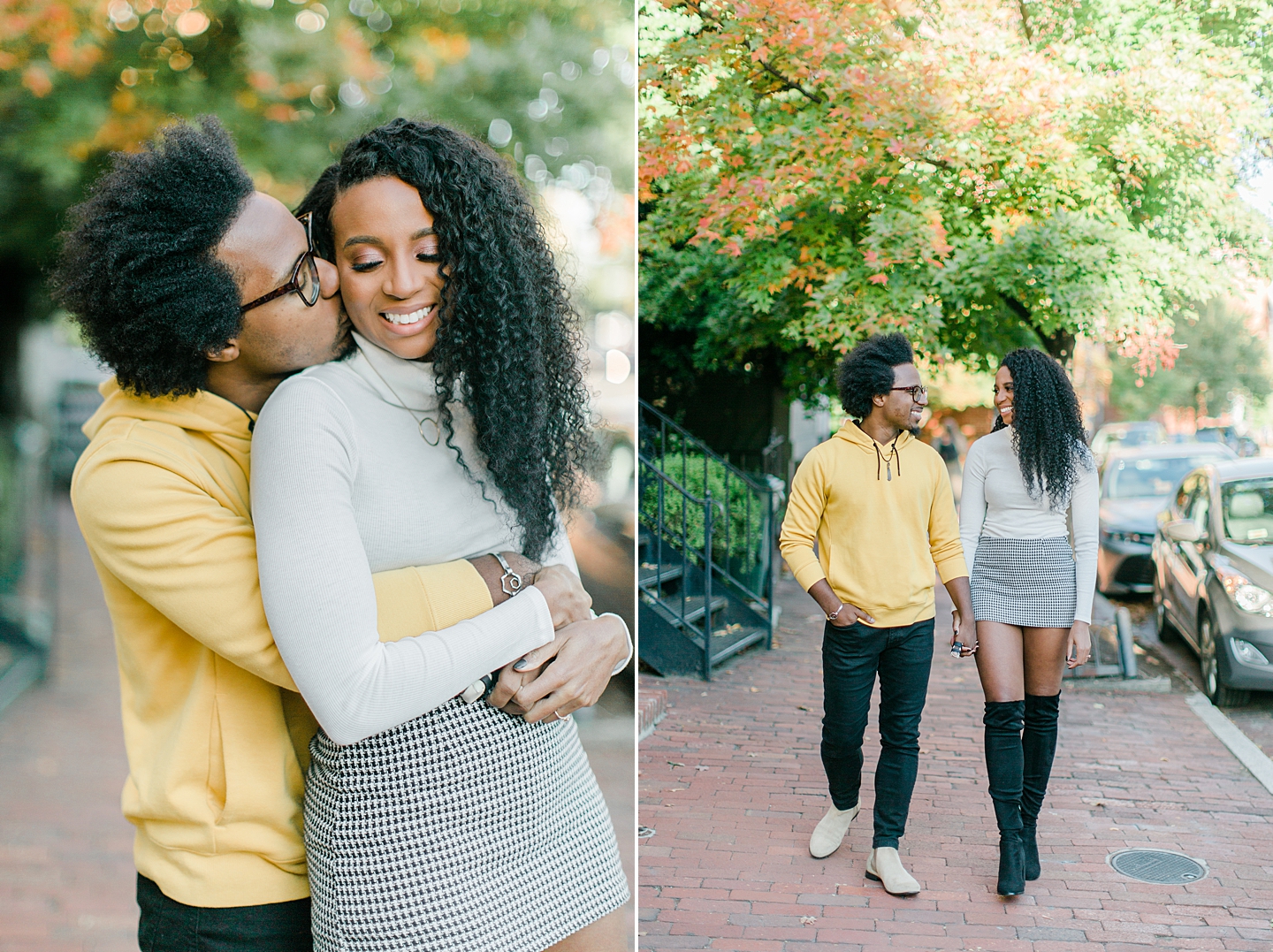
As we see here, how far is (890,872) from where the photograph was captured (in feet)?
9.77

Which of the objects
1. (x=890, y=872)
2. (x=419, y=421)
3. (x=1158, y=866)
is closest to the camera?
(x=419, y=421)

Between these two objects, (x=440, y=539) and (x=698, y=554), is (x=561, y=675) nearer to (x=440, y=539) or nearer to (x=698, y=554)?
(x=440, y=539)

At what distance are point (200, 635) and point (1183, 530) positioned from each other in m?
3.15

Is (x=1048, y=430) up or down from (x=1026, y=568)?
up

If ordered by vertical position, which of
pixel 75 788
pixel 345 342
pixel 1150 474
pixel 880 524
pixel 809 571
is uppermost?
pixel 345 342

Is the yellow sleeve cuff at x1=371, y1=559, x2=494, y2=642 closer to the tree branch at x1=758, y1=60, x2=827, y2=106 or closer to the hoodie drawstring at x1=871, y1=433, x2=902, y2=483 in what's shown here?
the hoodie drawstring at x1=871, y1=433, x2=902, y2=483

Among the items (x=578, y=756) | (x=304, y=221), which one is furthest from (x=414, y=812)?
(x=304, y=221)

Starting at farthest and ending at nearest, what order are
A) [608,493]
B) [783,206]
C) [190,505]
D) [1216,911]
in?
1. [608,493]
2. [783,206]
3. [1216,911]
4. [190,505]

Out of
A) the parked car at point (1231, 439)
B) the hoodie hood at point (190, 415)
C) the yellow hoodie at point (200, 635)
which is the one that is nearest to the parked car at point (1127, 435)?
the parked car at point (1231, 439)

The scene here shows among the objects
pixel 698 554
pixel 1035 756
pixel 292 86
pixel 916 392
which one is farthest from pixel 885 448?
pixel 292 86

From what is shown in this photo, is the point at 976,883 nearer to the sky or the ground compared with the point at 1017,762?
nearer to the ground

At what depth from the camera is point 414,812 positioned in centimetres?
128

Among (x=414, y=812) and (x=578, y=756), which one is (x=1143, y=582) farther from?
(x=414, y=812)

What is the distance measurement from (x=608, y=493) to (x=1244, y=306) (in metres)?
2.76
